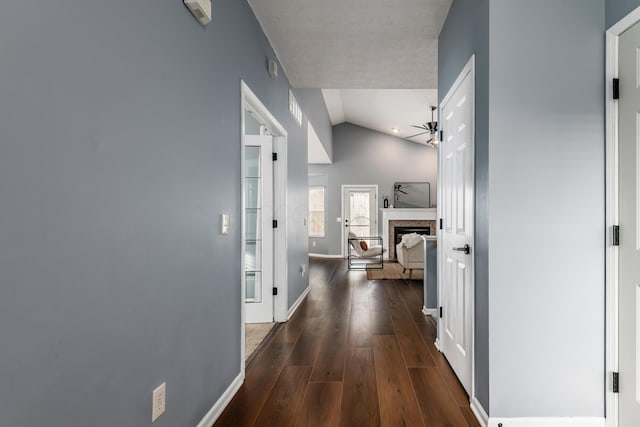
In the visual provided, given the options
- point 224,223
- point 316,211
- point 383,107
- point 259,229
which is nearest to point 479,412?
point 224,223

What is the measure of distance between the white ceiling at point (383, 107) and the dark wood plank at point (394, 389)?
5273 mm

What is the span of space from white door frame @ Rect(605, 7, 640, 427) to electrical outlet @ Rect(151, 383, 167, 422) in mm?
2052

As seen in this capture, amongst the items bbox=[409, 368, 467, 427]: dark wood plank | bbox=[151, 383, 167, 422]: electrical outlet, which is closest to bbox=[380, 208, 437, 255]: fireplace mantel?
bbox=[409, 368, 467, 427]: dark wood plank

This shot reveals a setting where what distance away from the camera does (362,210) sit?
10570 mm

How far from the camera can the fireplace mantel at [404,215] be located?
32.3 ft

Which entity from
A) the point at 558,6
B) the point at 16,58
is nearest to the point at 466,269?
the point at 558,6

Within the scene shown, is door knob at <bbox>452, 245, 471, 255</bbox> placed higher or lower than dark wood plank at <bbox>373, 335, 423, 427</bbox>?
higher

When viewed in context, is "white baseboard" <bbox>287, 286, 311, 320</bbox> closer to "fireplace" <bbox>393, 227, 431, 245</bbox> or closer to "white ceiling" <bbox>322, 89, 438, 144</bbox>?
"white ceiling" <bbox>322, 89, 438, 144</bbox>

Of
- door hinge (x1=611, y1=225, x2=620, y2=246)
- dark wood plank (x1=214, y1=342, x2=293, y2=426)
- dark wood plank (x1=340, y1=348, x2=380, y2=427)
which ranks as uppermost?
door hinge (x1=611, y1=225, x2=620, y2=246)

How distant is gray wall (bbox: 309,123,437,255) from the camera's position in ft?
34.4

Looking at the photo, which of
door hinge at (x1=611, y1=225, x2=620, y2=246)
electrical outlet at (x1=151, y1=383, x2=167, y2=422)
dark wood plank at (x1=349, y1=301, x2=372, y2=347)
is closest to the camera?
electrical outlet at (x1=151, y1=383, x2=167, y2=422)

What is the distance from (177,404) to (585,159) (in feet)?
7.36

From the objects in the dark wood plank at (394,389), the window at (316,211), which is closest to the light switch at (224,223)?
the dark wood plank at (394,389)

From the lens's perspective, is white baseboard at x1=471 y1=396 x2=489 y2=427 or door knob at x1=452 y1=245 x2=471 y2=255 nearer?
white baseboard at x1=471 y1=396 x2=489 y2=427
